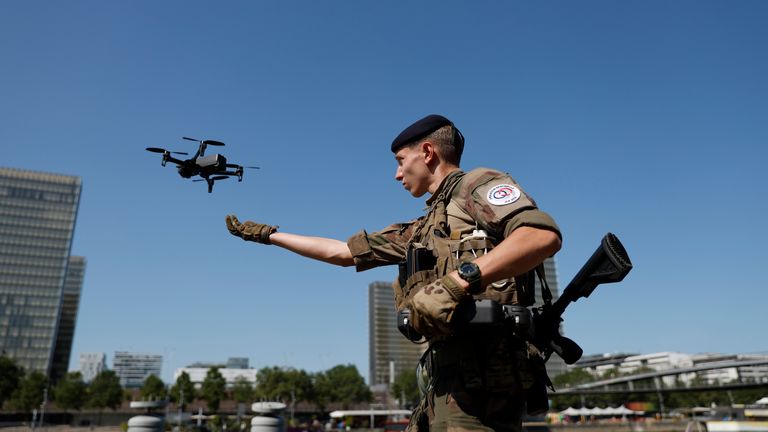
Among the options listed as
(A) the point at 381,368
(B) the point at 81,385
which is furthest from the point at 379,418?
(A) the point at 381,368

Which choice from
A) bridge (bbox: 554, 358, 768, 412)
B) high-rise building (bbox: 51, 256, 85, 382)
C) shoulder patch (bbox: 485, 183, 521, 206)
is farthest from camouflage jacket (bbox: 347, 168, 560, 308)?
high-rise building (bbox: 51, 256, 85, 382)

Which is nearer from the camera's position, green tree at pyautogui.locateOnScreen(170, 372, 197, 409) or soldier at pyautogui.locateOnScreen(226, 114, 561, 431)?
soldier at pyautogui.locateOnScreen(226, 114, 561, 431)

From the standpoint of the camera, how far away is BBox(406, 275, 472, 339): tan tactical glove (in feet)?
7.30

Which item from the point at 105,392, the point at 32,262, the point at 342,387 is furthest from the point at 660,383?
the point at 32,262

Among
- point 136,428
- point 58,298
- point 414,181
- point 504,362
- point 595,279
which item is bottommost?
point 136,428

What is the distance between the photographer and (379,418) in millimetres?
84000

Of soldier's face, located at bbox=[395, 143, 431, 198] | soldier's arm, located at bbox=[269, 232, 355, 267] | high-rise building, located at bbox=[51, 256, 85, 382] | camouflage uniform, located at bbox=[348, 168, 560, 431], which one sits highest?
high-rise building, located at bbox=[51, 256, 85, 382]

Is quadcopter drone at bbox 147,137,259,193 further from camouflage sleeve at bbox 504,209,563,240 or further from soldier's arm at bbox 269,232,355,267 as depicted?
camouflage sleeve at bbox 504,209,563,240

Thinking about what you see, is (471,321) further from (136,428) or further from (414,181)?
(136,428)

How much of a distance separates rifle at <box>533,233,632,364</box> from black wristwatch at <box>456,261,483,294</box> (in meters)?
0.69

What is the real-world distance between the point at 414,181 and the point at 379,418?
87.4 metres

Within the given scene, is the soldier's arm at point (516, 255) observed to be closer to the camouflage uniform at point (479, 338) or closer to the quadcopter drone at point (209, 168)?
the camouflage uniform at point (479, 338)

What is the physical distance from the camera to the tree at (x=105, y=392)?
8112cm

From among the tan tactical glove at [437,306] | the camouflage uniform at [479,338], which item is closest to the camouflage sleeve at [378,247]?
the camouflage uniform at [479,338]
